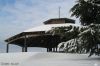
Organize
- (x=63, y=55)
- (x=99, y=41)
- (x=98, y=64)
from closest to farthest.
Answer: (x=98, y=64) < (x=63, y=55) < (x=99, y=41)

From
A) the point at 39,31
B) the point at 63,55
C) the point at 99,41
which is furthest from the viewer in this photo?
the point at 39,31

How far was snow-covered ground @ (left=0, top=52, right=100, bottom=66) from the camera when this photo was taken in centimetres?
849

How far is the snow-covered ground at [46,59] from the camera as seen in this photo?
849 cm

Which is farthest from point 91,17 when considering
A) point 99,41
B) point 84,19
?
point 99,41

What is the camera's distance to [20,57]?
10.0 metres

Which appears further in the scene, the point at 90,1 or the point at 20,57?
the point at 90,1

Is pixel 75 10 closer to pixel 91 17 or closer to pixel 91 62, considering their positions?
pixel 91 17

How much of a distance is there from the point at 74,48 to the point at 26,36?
55.1ft

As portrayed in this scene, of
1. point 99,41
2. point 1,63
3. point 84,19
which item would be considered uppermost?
A: point 84,19

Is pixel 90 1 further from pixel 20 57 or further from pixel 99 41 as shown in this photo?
pixel 20 57

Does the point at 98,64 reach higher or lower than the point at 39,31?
lower

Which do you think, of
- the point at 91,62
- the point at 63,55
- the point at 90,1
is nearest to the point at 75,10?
the point at 90,1

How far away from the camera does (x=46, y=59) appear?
9.11 meters

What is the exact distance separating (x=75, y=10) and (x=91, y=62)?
3.24m
